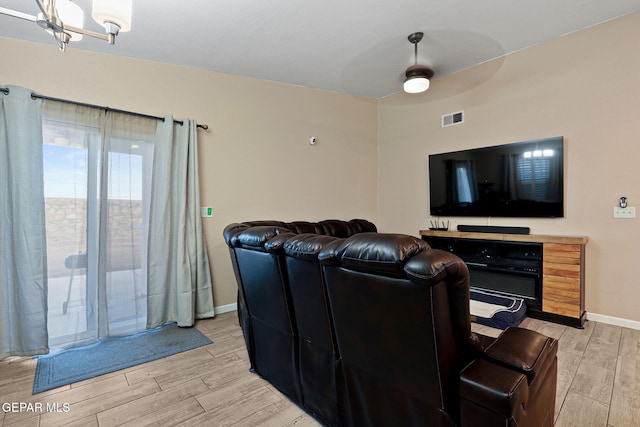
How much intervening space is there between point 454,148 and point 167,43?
3.70 m

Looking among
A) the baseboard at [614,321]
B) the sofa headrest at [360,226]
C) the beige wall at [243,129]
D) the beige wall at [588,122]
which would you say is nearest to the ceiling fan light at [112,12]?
the beige wall at [243,129]

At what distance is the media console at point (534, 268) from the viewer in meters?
3.07

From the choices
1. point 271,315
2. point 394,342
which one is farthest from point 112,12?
point 394,342

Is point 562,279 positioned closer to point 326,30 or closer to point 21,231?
point 326,30

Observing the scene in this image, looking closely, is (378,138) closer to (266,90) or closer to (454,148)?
(454,148)

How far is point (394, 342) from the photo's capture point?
1.22m

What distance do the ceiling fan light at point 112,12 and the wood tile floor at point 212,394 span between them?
2.13 meters

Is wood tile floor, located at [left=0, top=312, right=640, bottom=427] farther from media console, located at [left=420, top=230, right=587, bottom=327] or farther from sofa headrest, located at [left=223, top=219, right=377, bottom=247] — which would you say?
sofa headrest, located at [left=223, top=219, right=377, bottom=247]

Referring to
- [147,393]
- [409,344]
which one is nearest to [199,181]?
[147,393]

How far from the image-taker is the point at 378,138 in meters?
5.41

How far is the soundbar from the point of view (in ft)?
11.8

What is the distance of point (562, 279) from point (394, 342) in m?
2.85

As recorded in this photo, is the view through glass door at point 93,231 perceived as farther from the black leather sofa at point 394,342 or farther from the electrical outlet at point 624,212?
the electrical outlet at point 624,212

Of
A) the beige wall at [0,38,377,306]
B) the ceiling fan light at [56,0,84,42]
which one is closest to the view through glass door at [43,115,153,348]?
the beige wall at [0,38,377,306]
